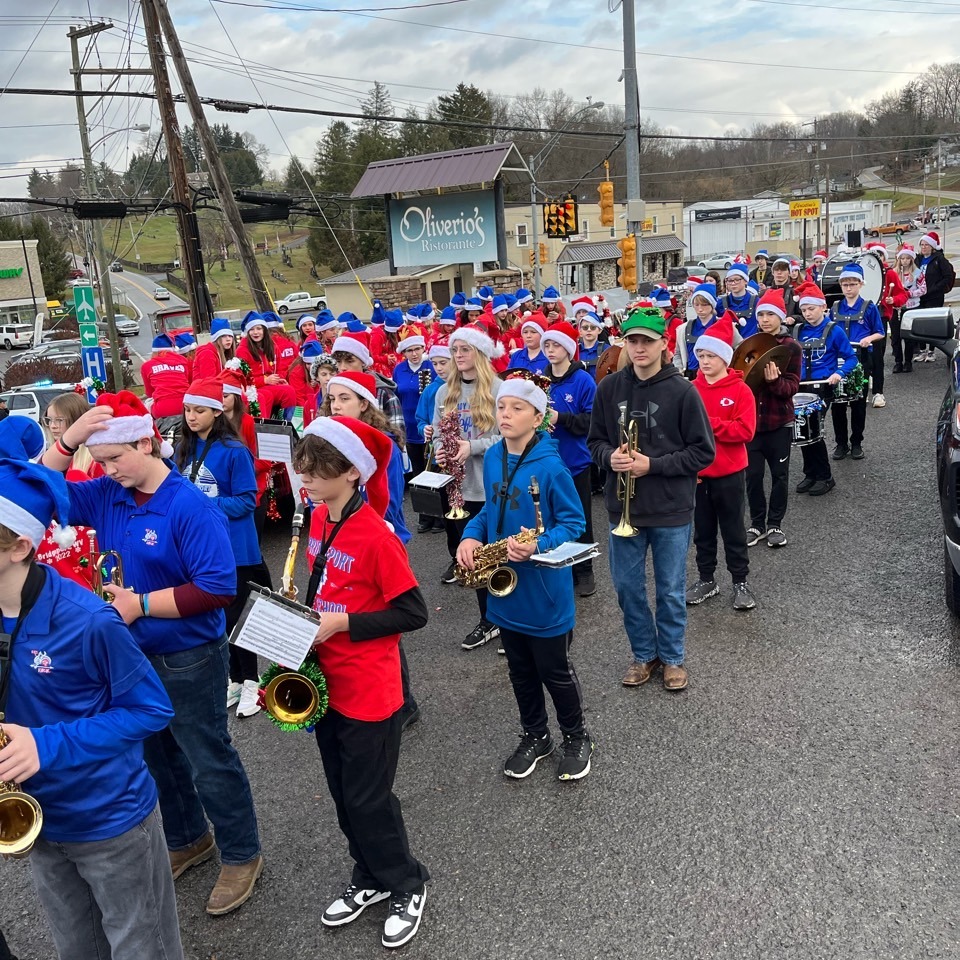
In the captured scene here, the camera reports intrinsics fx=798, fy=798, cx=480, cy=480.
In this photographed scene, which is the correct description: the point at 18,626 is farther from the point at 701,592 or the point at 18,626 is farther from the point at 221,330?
the point at 221,330

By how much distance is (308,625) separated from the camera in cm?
273

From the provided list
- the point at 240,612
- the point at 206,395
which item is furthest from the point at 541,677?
the point at 206,395

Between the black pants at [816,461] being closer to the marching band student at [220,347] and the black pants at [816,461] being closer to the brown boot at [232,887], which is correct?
the marching band student at [220,347]

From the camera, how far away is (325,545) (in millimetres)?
3033

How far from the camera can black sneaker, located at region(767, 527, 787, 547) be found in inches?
270

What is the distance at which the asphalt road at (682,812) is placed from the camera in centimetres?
309

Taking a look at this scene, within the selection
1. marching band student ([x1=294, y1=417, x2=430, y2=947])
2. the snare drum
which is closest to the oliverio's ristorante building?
the snare drum

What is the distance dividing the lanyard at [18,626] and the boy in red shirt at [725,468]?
4426 millimetres

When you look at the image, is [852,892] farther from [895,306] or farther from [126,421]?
[895,306]

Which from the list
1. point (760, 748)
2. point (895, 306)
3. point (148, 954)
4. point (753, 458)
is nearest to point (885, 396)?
point (895, 306)

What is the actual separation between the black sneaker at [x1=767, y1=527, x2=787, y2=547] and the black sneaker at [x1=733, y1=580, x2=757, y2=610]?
112cm

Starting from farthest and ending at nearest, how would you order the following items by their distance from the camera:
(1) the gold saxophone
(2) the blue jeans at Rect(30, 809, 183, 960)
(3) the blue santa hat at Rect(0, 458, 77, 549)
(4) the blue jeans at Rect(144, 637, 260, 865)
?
(1) the gold saxophone
(4) the blue jeans at Rect(144, 637, 260, 865)
(2) the blue jeans at Rect(30, 809, 183, 960)
(3) the blue santa hat at Rect(0, 458, 77, 549)

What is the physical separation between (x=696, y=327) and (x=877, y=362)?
118 inches

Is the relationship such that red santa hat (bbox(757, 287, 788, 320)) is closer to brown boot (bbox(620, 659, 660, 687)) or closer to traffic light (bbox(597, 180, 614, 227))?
brown boot (bbox(620, 659, 660, 687))
